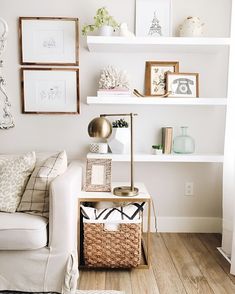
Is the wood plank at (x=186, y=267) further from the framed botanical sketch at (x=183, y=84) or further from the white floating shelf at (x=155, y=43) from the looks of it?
the white floating shelf at (x=155, y=43)

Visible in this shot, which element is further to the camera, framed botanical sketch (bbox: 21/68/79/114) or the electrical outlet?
the electrical outlet

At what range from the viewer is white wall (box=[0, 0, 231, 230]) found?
285cm

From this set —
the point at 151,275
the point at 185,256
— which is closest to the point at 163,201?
the point at 185,256

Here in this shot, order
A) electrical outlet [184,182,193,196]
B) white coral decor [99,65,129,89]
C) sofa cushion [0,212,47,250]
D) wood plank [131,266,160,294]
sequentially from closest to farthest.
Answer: sofa cushion [0,212,47,250] → wood plank [131,266,160,294] → white coral decor [99,65,129,89] → electrical outlet [184,182,193,196]

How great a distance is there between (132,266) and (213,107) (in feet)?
5.15

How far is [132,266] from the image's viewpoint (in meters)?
2.31

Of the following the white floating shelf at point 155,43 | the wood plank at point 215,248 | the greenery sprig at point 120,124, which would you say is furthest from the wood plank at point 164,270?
the white floating shelf at point 155,43

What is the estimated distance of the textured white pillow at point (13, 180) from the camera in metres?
2.20

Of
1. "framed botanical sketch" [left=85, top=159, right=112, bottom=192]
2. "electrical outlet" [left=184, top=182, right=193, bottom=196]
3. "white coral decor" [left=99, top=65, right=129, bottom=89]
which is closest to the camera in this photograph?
"framed botanical sketch" [left=85, top=159, right=112, bottom=192]

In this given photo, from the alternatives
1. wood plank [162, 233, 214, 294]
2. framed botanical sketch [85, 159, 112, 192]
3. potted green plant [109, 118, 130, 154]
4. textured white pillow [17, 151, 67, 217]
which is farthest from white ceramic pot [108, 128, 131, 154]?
wood plank [162, 233, 214, 294]

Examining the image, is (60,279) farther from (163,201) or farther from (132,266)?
(163,201)

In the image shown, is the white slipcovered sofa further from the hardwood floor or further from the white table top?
the white table top

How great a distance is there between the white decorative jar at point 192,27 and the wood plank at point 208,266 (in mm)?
1766

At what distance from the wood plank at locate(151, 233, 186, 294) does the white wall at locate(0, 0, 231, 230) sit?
42cm
